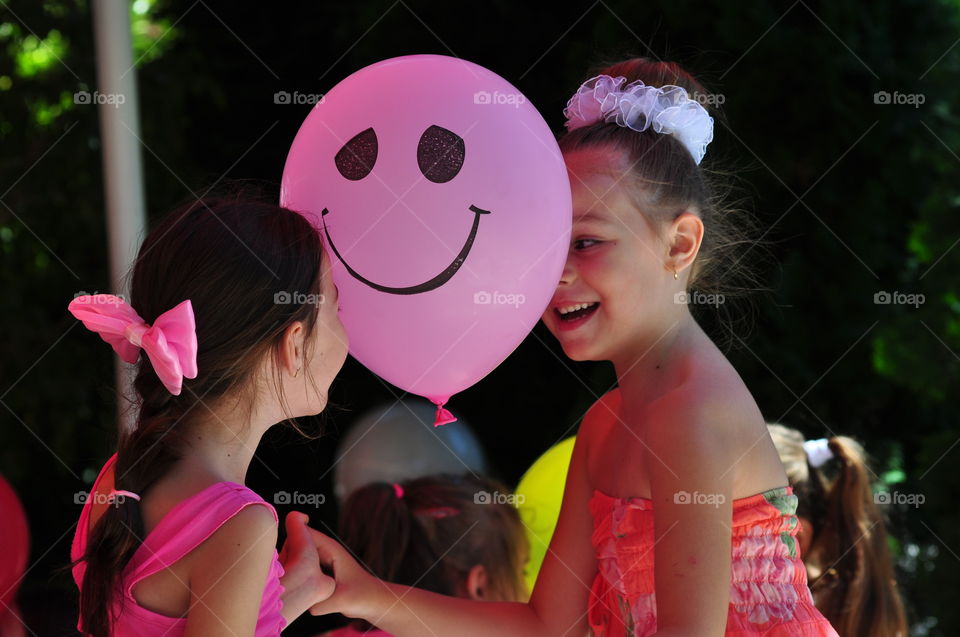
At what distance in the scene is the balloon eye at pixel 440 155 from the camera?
5.09 ft

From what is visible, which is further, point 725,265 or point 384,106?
point 725,265

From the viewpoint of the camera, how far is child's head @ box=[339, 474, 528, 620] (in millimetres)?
2480

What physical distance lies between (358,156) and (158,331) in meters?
0.38

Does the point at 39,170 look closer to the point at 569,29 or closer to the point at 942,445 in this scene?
the point at 569,29

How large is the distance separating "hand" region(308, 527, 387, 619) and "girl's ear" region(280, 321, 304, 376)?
32cm

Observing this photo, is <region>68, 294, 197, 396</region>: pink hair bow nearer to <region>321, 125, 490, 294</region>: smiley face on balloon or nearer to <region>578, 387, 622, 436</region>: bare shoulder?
<region>321, 125, 490, 294</region>: smiley face on balloon

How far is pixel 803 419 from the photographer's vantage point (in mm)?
2871

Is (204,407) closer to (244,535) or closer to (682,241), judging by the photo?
(244,535)

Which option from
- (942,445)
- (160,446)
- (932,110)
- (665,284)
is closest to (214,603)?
(160,446)

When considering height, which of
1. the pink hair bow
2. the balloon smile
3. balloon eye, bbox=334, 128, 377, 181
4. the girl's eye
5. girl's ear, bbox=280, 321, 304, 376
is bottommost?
the pink hair bow

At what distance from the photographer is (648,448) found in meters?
1.59

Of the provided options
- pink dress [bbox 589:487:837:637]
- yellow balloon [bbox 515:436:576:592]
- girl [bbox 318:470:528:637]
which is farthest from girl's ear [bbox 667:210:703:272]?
girl [bbox 318:470:528:637]

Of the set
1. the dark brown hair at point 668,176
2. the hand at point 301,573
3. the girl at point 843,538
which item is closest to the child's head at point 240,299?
the hand at point 301,573

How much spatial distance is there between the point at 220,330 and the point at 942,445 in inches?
82.9
